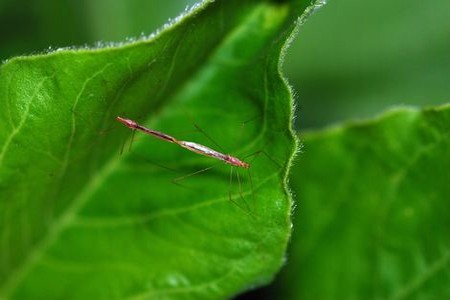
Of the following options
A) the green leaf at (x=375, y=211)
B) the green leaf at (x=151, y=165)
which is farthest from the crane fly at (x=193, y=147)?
the green leaf at (x=375, y=211)

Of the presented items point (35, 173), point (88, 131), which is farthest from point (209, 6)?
point (35, 173)

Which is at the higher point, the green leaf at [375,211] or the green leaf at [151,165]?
the green leaf at [151,165]

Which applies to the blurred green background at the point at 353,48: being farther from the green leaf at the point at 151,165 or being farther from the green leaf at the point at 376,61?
the green leaf at the point at 151,165

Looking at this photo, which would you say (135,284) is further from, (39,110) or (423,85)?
(423,85)

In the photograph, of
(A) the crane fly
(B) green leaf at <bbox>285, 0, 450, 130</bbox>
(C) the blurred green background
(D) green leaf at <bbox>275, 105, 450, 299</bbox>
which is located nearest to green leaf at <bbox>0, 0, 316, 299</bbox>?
(A) the crane fly

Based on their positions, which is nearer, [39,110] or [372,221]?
[39,110]

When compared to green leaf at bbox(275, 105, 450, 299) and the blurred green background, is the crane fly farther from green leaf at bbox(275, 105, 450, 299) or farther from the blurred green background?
the blurred green background
